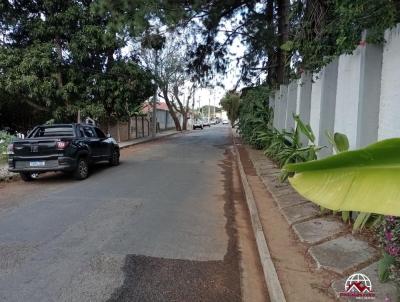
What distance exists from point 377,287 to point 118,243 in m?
3.44

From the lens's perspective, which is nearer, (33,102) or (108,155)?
(108,155)

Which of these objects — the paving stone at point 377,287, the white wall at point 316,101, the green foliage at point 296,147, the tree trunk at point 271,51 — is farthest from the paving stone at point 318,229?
the tree trunk at point 271,51

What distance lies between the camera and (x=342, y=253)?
5.08 meters

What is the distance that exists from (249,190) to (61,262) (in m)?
5.59

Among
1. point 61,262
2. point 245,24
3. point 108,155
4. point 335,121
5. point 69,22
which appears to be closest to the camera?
point 61,262

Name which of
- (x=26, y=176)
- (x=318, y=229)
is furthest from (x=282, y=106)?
(x=318, y=229)

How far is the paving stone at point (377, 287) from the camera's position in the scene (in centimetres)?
381

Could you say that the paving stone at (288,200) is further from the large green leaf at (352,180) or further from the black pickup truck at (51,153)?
the large green leaf at (352,180)

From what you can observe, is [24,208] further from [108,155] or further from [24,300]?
[108,155]

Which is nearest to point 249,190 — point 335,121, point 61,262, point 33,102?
point 335,121

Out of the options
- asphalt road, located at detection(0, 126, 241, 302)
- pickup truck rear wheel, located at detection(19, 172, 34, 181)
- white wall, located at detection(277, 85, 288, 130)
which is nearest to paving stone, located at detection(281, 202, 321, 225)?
asphalt road, located at detection(0, 126, 241, 302)

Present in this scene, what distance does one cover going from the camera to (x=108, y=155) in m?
14.7

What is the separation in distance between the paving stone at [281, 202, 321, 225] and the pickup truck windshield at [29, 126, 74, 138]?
740 centimetres

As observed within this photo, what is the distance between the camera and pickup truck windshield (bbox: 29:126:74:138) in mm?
12578
